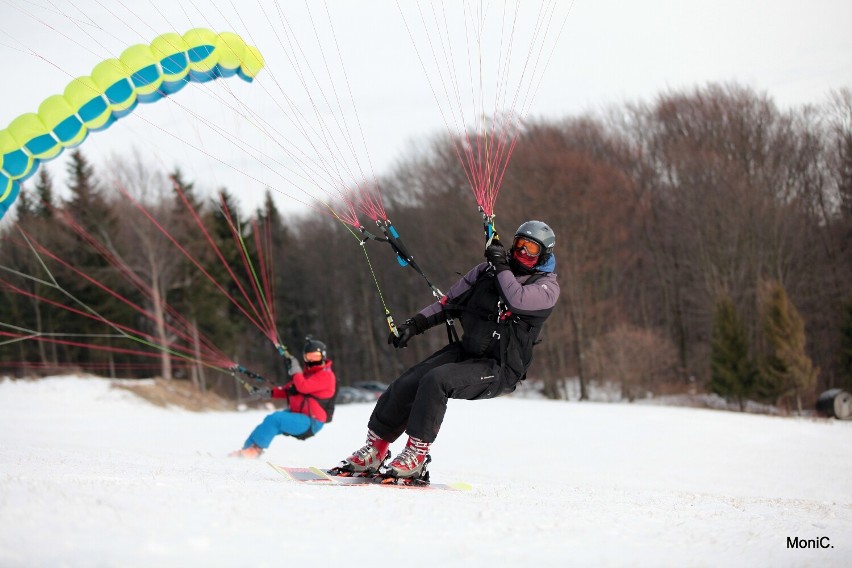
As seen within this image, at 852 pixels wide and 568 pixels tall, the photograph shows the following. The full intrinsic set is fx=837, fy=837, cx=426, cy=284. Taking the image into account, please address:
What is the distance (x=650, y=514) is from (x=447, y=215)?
30.8 m

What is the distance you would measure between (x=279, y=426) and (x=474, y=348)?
4.05 metres

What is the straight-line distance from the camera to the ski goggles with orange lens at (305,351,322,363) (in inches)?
348

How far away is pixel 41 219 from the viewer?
32.0 m

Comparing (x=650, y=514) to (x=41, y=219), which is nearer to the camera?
(x=650, y=514)

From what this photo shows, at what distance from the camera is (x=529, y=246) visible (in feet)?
17.7

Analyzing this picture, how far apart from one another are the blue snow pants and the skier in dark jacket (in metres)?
3.43

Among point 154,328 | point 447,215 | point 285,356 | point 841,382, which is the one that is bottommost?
point 841,382

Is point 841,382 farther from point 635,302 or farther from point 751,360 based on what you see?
point 635,302

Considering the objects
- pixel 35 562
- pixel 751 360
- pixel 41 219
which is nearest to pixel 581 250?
pixel 751 360

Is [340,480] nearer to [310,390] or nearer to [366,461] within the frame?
[366,461]

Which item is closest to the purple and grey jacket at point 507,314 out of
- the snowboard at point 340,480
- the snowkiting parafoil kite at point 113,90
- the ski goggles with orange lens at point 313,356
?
the snowboard at point 340,480

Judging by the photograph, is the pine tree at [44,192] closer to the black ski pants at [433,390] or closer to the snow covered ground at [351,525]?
the snow covered ground at [351,525]

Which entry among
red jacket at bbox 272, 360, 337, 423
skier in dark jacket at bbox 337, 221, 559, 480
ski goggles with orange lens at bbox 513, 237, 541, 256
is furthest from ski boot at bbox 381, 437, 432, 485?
red jacket at bbox 272, 360, 337, 423

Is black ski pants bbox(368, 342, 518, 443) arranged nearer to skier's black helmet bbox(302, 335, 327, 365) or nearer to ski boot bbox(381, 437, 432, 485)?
ski boot bbox(381, 437, 432, 485)
